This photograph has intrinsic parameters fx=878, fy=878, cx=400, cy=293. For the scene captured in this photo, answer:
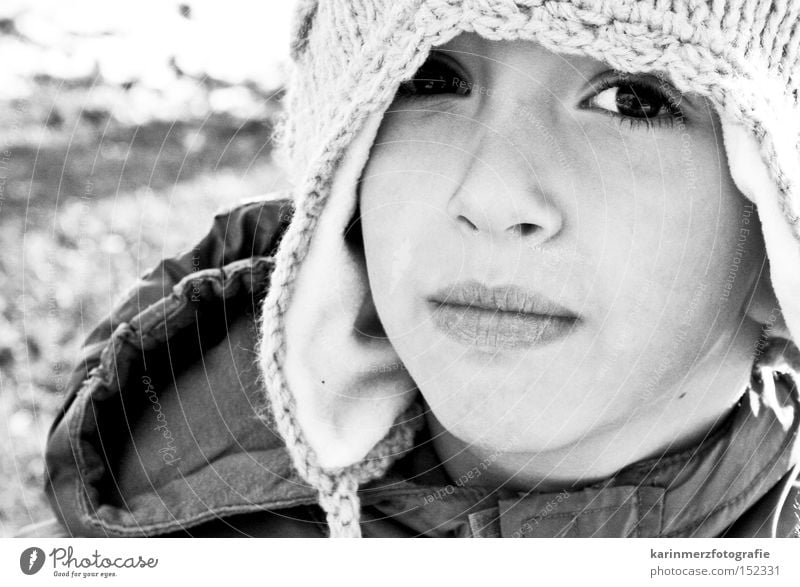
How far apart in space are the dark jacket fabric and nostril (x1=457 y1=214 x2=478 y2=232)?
17 centimetres

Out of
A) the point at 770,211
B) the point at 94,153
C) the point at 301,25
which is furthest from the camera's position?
the point at 94,153

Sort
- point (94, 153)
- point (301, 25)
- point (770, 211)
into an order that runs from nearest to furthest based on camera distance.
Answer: point (770, 211) < point (301, 25) < point (94, 153)

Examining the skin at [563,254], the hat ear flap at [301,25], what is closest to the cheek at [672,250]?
the skin at [563,254]

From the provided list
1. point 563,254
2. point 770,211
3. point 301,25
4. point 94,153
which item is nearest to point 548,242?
point 563,254

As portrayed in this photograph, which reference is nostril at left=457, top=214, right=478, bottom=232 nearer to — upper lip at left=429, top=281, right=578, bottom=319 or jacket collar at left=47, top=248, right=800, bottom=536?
upper lip at left=429, top=281, right=578, bottom=319

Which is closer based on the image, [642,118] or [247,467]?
[642,118]

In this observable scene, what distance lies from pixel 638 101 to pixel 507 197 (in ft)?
0.31

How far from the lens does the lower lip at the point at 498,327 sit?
536 mm

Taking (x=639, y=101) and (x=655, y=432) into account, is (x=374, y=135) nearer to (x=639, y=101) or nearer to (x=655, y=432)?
(x=639, y=101)

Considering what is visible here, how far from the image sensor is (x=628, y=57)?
46cm

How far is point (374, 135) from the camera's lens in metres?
0.54

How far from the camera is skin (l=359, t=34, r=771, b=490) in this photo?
506 mm

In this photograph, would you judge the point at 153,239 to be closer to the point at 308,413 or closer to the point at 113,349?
the point at 113,349
